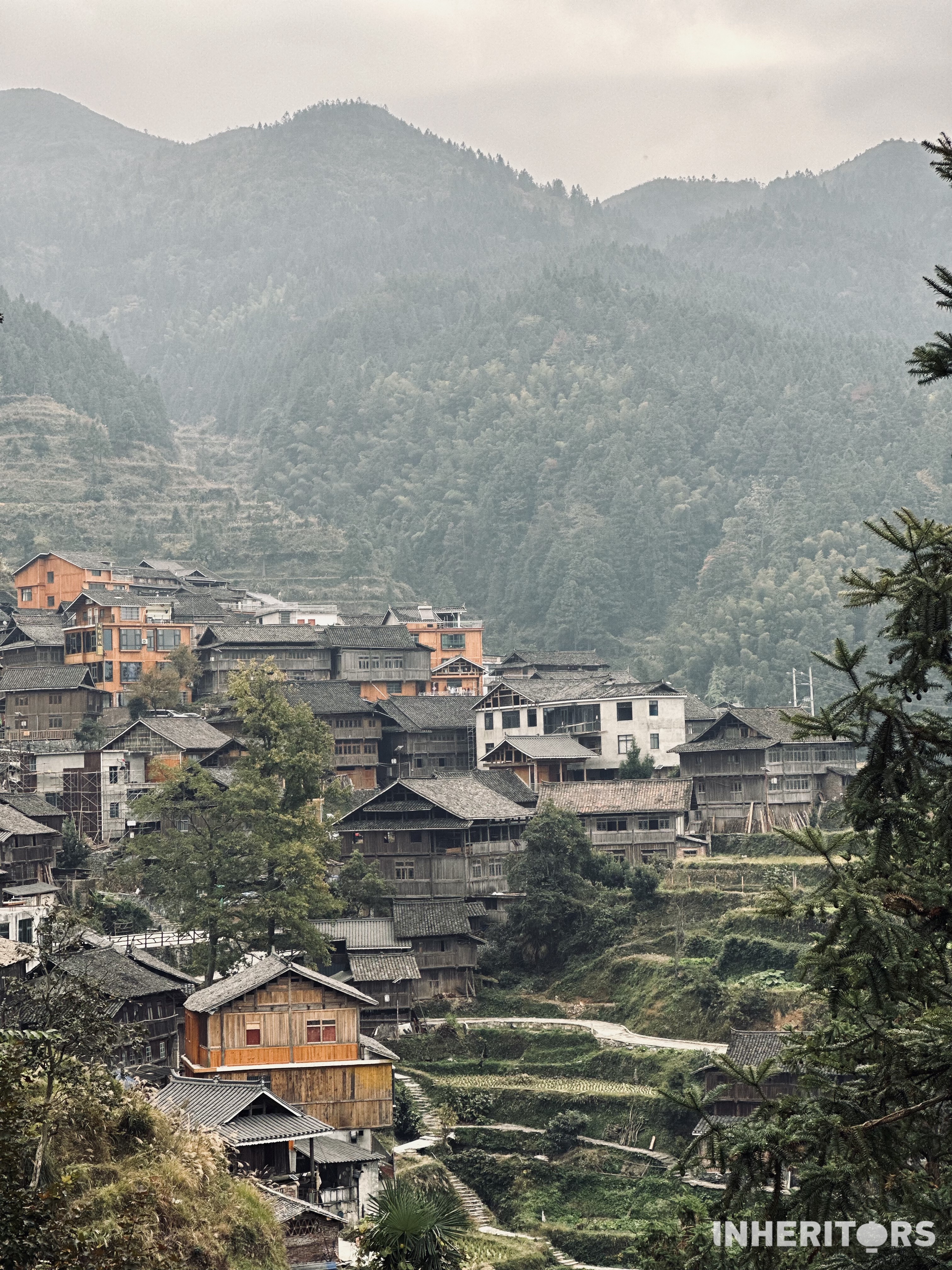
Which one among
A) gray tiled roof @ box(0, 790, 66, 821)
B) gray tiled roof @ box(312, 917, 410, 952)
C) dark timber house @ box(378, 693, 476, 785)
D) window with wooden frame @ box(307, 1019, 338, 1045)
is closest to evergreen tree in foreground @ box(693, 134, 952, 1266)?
window with wooden frame @ box(307, 1019, 338, 1045)

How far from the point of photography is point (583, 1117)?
140ft

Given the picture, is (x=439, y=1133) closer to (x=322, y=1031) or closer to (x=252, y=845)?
(x=322, y=1031)

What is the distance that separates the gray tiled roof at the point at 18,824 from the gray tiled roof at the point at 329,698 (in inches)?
586

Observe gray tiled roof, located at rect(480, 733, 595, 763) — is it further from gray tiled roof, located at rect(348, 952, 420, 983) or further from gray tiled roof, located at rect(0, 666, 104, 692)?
gray tiled roof, located at rect(0, 666, 104, 692)

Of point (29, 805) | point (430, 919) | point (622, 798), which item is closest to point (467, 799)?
point (622, 798)

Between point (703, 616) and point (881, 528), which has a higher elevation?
point (703, 616)

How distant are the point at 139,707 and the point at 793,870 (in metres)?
29.3

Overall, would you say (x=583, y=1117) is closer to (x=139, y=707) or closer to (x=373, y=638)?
(x=139, y=707)

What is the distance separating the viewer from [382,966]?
4884cm

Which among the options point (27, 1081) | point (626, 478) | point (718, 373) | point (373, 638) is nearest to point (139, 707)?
point (373, 638)

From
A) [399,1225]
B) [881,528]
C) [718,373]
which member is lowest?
[399,1225]

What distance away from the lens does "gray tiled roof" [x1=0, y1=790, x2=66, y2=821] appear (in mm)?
54281

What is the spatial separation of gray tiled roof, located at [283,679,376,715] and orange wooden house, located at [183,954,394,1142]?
26652mm

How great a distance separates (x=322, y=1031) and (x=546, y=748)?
25.6 m
